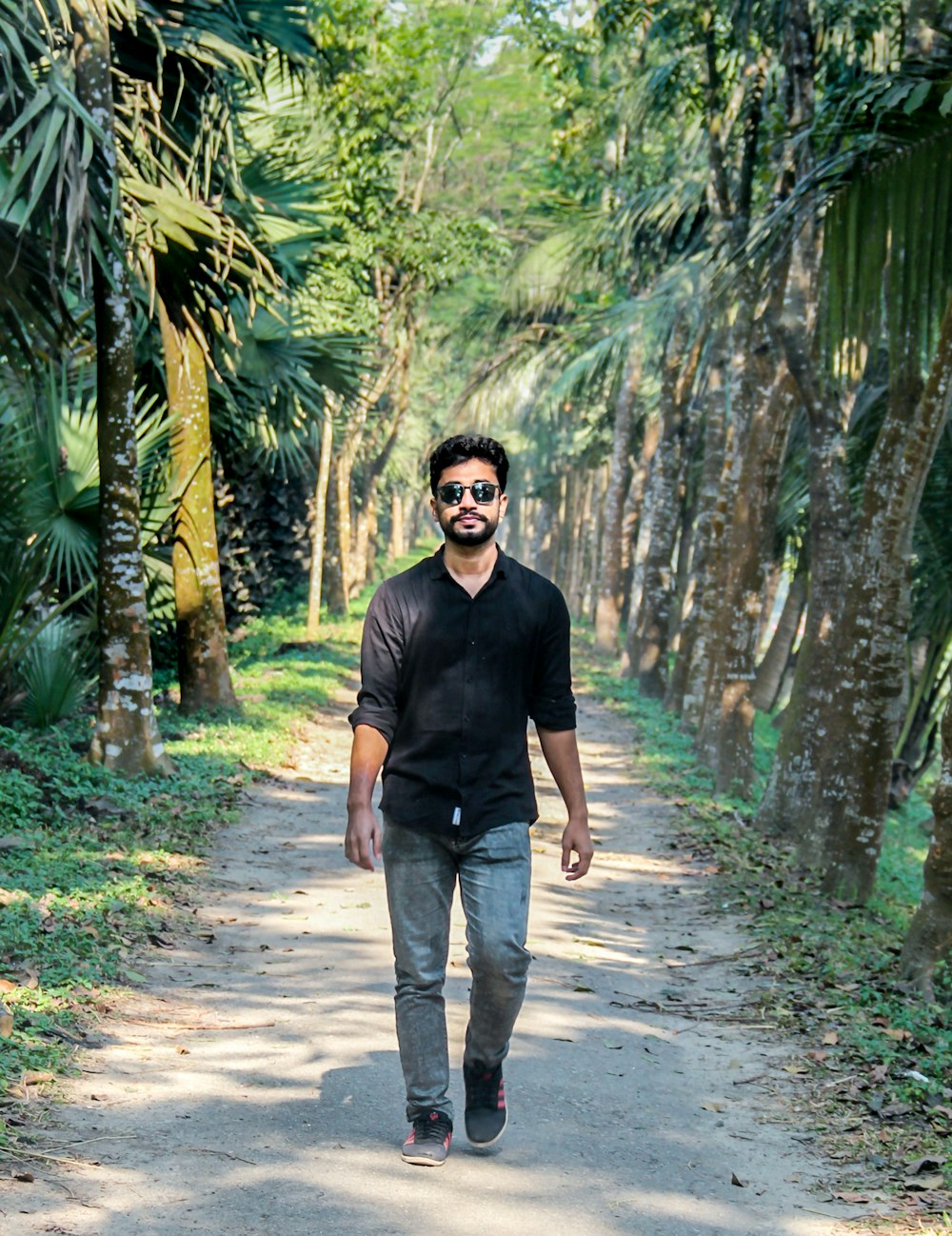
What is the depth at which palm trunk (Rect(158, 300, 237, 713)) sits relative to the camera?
1500 cm

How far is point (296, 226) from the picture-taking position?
16.7m

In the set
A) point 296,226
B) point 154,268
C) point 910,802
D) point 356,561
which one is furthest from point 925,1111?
point 356,561

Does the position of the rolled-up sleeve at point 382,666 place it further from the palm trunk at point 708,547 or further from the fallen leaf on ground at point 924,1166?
the palm trunk at point 708,547

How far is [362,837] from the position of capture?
15.3ft

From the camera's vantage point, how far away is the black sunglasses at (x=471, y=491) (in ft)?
15.9

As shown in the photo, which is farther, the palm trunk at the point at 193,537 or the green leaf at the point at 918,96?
the palm trunk at the point at 193,537

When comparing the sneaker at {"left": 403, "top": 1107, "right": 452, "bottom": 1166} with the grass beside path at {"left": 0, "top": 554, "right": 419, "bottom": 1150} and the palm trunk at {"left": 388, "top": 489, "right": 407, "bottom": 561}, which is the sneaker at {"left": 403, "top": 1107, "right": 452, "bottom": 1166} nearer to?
the grass beside path at {"left": 0, "top": 554, "right": 419, "bottom": 1150}

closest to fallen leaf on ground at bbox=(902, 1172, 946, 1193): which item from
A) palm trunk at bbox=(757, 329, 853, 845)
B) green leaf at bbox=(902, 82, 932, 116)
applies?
green leaf at bbox=(902, 82, 932, 116)

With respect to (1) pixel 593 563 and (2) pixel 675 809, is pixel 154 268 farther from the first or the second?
(1) pixel 593 563

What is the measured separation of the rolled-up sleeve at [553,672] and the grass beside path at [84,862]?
83.8 inches


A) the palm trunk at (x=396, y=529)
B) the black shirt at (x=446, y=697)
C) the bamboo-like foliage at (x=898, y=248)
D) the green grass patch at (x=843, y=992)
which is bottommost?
the palm trunk at (x=396, y=529)

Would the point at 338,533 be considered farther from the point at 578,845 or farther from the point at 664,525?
the point at 578,845

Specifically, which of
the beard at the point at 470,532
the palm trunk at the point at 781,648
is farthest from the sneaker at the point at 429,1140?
the palm trunk at the point at 781,648

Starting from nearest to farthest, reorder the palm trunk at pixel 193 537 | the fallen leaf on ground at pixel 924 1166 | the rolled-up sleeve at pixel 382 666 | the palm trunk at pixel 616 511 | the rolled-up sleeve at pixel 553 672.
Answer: the rolled-up sleeve at pixel 382 666
the rolled-up sleeve at pixel 553 672
the fallen leaf on ground at pixel 924 1166
the palm trunk at pixel 193 537
the palm trunk at pixel 616 511
